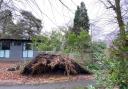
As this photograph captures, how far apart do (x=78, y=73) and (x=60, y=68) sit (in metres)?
1.33

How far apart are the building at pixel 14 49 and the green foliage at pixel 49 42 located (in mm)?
10018

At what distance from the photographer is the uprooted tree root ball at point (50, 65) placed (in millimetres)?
19094

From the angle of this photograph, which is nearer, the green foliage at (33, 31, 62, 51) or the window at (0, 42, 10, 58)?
the green foliage at (33, 31, 62, 51)

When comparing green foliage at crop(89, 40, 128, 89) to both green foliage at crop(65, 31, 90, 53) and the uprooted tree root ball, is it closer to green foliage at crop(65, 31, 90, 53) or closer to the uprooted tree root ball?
the uprooted tree root ball

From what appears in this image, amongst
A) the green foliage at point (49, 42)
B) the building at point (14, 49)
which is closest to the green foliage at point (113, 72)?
the green foliage at point (49, 42)

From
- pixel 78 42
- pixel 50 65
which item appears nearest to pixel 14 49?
pixel 78 42

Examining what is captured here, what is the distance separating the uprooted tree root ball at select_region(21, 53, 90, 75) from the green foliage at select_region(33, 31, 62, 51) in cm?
372

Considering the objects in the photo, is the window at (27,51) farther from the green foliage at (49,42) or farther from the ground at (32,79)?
the ground at (32,79)

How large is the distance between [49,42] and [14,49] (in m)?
12.6

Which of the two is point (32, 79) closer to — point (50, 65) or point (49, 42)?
point (50, 65)

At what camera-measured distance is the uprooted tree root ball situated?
752 inches

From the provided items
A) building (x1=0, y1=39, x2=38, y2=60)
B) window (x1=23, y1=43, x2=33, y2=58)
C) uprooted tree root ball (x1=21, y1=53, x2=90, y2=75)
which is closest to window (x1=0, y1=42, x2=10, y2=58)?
building (x1=0, y1=39, x2=38, y2=60)

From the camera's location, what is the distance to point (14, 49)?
Result: 37.6 m

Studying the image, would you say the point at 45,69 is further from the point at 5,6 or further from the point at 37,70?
the point at 5,6
